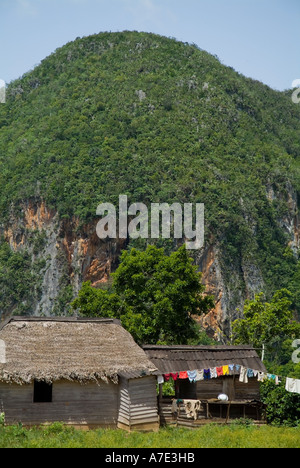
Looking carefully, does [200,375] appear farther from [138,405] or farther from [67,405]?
[67,405]

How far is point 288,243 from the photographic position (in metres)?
101

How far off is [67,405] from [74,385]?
66cm

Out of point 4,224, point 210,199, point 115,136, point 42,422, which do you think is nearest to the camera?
point 42,422

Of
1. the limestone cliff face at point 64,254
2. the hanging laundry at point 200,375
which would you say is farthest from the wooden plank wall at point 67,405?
the limestone cliff face at point 64,254

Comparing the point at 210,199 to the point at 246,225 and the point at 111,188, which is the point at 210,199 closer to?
the point at 246,225

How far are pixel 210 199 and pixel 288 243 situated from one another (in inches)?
577

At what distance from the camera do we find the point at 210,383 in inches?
1070

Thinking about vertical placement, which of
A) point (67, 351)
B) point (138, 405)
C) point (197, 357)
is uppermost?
point (67, 351)

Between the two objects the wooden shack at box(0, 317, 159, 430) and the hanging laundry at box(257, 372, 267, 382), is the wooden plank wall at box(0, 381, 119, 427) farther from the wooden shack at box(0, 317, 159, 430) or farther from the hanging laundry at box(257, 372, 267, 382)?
the hanging laundry at box(257, 372, 267, 382)

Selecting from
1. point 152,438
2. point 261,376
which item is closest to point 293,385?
point 261,376

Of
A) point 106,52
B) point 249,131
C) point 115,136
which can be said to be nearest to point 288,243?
point 249,131

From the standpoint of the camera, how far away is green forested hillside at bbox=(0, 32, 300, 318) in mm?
94375

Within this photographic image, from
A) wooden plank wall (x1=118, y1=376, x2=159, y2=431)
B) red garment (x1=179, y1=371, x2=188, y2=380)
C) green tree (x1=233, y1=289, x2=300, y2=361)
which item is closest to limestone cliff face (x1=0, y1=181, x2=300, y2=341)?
green tree (x1=233, y1=289, x2=300, y2=361)

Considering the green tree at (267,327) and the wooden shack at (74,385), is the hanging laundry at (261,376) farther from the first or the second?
the green tree at (267,327)
